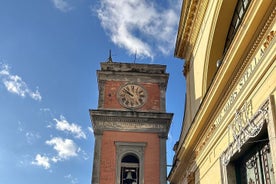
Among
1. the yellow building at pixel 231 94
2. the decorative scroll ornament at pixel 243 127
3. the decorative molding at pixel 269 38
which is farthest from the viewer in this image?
the decorative scroll ornament at pixel 243 127

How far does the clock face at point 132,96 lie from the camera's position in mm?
24562

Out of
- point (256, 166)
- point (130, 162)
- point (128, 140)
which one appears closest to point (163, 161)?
point (130, 162)

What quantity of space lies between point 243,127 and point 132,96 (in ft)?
61.4

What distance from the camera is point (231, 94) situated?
695 centimetres

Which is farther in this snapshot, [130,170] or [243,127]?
[130,170]

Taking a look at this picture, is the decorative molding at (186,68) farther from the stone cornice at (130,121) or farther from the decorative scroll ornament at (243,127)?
the stone cornice at (130,121)

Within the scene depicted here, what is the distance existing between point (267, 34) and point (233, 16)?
3.54 metres

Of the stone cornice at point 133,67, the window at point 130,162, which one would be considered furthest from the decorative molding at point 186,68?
the stone cornice at point 133,67

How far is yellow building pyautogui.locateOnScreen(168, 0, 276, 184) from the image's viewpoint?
5.55 m

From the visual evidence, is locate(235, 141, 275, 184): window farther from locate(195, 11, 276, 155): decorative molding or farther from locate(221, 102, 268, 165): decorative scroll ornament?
locate(195, 11, 276, 155): decorative molding

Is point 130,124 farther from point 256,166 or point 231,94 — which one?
point 256,166

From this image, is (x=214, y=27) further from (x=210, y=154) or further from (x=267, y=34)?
(x=267, y=34)

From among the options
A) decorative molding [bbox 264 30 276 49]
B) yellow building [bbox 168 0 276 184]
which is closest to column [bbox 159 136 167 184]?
yellow building [bbox 168 0 276 184]

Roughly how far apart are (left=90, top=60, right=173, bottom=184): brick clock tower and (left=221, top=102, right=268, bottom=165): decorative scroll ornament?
51.6 ft
